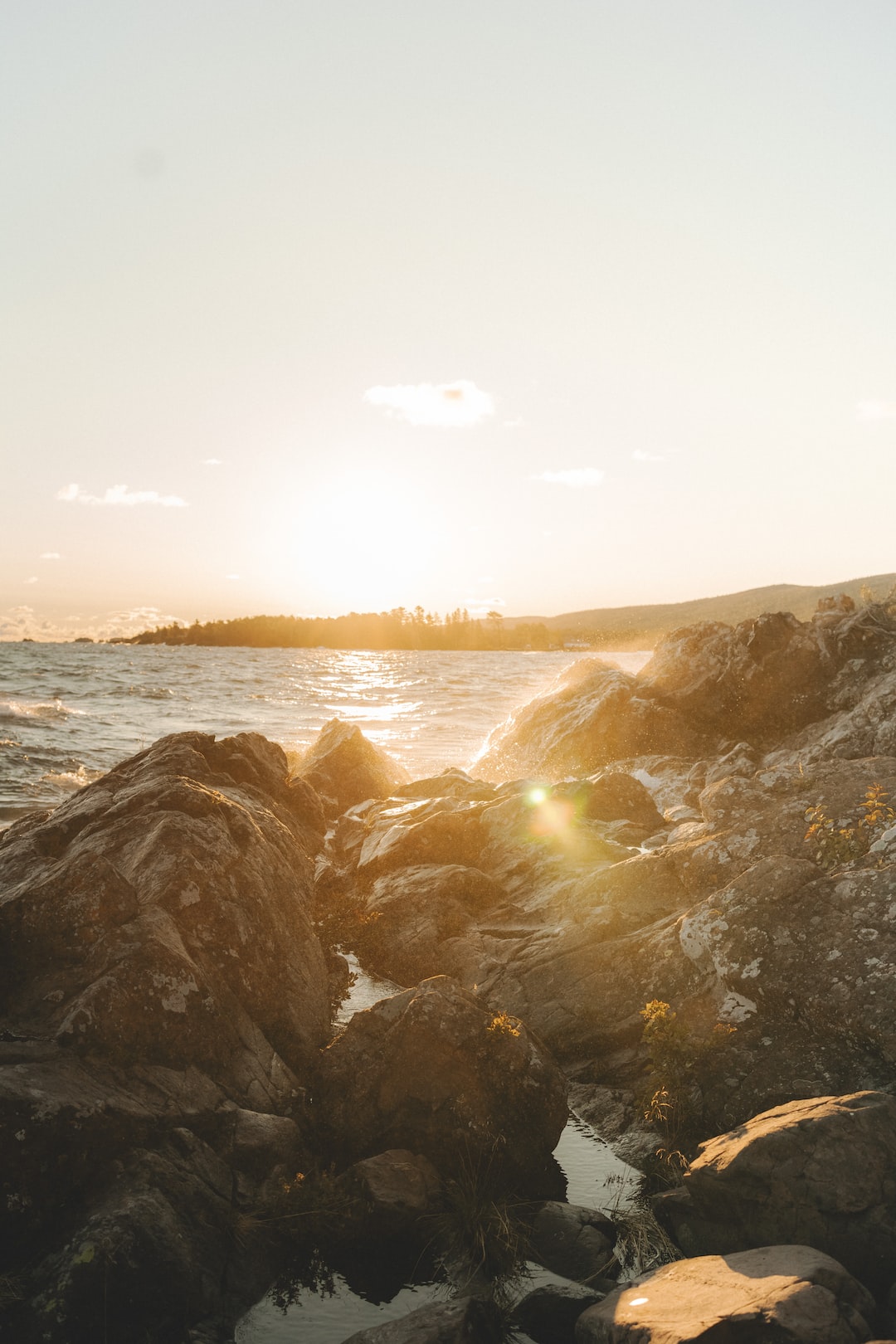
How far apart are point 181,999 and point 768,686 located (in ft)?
59.2

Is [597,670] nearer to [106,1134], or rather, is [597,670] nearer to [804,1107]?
[804,1107]

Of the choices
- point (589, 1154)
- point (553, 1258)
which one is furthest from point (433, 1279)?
point (589, 1154)

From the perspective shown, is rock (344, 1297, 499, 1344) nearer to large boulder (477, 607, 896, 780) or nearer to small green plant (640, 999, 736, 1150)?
small green plant (640, 999, 736, 1150)

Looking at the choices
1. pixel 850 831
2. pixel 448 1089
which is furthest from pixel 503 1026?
pixel 850 831

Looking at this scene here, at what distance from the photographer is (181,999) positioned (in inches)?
325

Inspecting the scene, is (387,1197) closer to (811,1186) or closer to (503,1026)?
(503,1026)

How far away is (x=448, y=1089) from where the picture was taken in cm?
827

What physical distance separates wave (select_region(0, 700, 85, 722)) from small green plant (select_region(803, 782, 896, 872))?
139 feet

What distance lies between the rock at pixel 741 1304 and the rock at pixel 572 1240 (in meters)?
0.87

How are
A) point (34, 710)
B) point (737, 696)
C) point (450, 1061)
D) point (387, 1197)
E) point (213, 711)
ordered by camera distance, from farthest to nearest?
point (213, 711), point (34, 710), point (737, 696), point (450, 1061), point (387, 1197)

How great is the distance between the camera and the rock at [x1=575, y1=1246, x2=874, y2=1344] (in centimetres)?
500

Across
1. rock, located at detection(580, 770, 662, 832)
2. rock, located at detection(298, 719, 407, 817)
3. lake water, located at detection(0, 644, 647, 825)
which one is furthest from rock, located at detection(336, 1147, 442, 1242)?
lake water, located at detection(0, 644, 647, 825)

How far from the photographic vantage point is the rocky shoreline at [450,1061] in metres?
6.17

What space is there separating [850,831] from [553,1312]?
694 centimetres
